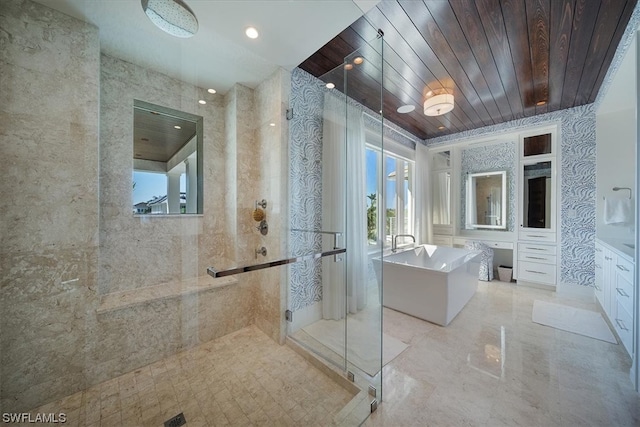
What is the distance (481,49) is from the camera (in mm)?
1996

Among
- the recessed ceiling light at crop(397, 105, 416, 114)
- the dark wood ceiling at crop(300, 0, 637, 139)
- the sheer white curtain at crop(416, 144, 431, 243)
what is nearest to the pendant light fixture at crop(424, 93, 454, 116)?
the dark wood ceiling at crop(300, 0, 637, 139)

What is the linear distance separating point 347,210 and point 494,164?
12.2 feet

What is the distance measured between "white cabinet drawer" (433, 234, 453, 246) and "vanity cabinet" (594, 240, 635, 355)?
1.78 meters

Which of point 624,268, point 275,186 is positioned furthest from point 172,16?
point 624,268

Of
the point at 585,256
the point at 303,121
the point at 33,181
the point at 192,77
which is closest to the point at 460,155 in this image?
the point at 585,256

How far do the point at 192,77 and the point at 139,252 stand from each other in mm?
1573

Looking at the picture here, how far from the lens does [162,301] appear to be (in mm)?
1745

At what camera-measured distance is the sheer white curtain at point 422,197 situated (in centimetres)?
418

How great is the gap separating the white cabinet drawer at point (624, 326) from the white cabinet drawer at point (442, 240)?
2236 mm

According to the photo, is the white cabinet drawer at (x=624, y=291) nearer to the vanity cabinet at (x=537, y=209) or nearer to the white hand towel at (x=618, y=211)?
the white hand towel at (x=618, y=211)

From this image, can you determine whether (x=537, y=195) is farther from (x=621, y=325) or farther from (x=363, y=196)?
(x=363, y=196)

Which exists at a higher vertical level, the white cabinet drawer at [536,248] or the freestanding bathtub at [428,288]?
the white cabinet drawer at [536,248]

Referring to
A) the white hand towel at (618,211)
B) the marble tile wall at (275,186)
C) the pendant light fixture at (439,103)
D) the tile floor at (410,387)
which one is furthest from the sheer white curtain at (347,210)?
the white hand towel at (618,211)

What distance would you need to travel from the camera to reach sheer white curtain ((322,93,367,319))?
198 cm
